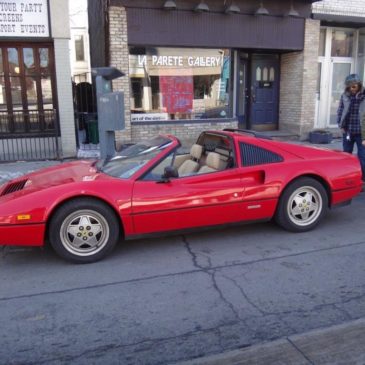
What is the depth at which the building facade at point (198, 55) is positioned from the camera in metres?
9.96

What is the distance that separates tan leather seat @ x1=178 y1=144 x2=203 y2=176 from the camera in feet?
15.5

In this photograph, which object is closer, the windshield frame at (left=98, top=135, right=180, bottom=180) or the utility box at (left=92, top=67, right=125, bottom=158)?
the windshield frame at (left=98, top=135, right=180, bottom=180)

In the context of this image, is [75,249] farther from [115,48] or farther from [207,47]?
[207,47]

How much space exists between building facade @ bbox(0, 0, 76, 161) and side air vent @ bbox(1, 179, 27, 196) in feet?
16.5

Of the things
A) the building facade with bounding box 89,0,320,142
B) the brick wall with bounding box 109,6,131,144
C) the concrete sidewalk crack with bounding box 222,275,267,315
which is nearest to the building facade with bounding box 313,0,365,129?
the building facade with bounding box 89,0,320,142

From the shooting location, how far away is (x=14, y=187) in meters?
4.50

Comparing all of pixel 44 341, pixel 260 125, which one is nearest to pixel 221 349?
pixel 44 341

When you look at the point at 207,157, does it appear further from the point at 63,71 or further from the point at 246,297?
the point at 63,71

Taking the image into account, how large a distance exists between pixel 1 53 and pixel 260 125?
755 cm

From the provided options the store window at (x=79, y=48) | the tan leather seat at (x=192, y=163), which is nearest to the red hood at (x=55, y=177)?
the tan leather seat at (x=192, y=163)

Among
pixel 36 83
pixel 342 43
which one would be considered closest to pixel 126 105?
pixel 36 83

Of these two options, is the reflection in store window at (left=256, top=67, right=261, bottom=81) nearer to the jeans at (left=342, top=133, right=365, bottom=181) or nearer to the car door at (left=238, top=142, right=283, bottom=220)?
the jeans at (left=342, top=133, right=365, bottom=181)

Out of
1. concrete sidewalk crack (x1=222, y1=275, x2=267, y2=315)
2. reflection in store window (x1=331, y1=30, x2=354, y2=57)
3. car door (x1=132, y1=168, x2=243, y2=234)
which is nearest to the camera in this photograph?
concrete sidewalk crack (x1=222, y1=275, x2=267, y2=315)

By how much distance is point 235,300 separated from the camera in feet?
10.9
